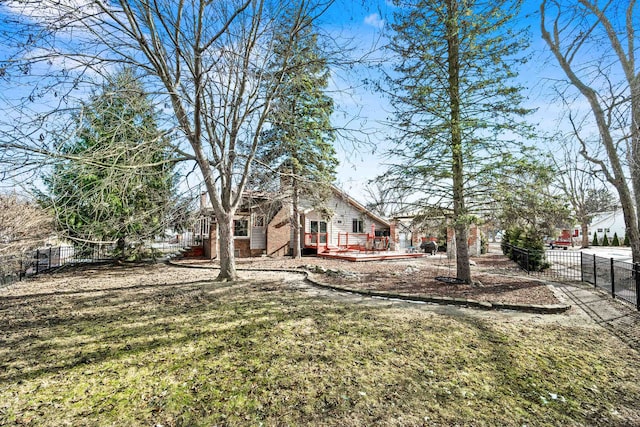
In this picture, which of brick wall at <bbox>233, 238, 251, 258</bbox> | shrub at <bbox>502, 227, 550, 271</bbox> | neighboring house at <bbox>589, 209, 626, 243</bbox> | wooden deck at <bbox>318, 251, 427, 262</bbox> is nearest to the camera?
shrub at <bbox>502, 227, 550, 271</bbox>

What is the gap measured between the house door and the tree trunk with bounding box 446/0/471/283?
12.4 m

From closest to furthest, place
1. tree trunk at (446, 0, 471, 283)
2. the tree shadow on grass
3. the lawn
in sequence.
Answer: the lawn
the tree shadow on grass
tree trunk at (446, 0, 471, 283)

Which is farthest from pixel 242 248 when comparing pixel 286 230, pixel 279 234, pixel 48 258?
pixel 48 258

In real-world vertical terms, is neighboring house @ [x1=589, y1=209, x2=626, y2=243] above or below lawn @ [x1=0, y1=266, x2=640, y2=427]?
above

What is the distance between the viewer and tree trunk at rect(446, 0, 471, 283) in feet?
26.9

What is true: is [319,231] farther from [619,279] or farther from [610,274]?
[619,279]

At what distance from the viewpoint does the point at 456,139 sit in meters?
8.31

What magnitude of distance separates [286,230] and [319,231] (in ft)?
7.86

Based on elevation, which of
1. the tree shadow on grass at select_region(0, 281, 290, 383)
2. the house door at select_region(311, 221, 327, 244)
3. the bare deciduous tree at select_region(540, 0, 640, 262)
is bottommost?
the tree shadow on grass at select_region(0, 281, 290, 383)

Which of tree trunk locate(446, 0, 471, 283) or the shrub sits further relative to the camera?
the shrub

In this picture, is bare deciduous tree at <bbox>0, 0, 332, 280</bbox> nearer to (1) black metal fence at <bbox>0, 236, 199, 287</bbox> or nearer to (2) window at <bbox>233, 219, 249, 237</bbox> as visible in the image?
(1) black metal fence at <bbox>0, 236, 199, 287</bbox>

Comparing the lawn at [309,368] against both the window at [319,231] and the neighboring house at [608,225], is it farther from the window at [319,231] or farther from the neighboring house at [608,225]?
the neighboring house at [608,225]

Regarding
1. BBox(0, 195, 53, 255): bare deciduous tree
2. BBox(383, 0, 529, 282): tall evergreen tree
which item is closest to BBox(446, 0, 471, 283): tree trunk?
BBox(383, 0, 529, 282): tall evergreen tree

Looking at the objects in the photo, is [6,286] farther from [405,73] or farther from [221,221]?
[405,73]
